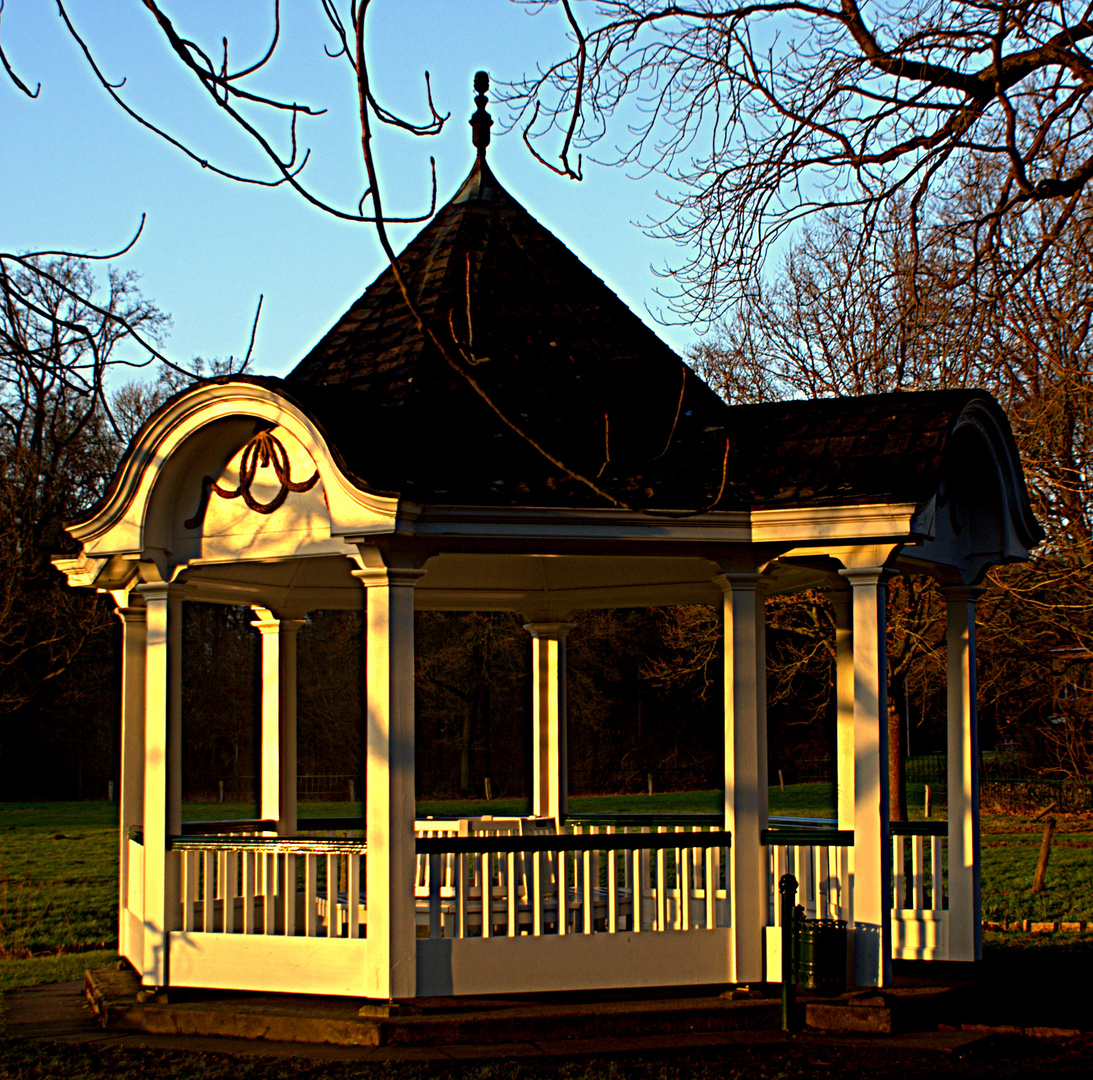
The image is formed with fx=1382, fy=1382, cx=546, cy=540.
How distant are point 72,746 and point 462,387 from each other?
37111 mm

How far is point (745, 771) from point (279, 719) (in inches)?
181

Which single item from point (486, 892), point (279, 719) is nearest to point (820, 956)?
point (486, 892)

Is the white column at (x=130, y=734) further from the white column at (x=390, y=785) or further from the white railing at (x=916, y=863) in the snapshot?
the white railing at (x=916, y=863)

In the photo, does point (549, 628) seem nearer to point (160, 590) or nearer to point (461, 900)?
point (160, 590)

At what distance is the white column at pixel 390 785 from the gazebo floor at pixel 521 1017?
280 mm

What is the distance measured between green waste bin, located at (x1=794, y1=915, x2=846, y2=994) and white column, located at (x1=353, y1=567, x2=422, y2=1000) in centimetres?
247

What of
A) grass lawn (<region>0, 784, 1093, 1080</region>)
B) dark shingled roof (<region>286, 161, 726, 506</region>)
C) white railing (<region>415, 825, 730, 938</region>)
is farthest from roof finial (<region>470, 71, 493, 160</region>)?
grass lawn (<region>0, 784, 1093, 1080</region>)


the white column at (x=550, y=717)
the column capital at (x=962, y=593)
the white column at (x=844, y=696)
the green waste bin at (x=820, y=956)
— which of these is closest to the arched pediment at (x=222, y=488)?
the green waste bin at (x=820, y=956)

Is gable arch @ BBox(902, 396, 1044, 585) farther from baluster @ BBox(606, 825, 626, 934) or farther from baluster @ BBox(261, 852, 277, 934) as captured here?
baluster @ BBox(261, 852, 277, 934)

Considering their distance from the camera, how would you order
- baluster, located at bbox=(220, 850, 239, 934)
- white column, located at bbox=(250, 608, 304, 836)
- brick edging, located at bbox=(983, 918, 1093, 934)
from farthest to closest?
1. brick edging, located at bbox=(983, 918, 1093, 934)
2. white column, located at bbox=(250, 608, 304, 836)
3. baluster, located at bbox=(220, 850, 239, 934)

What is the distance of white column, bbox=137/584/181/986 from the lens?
9258 mm

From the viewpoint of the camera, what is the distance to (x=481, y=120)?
12422mm

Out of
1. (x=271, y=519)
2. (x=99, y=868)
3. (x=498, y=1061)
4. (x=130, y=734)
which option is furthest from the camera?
(x=99, y=868)

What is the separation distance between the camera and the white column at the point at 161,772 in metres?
9.26
